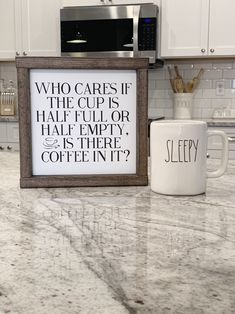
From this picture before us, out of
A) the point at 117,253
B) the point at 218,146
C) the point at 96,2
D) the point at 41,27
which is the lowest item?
the point at 218,146

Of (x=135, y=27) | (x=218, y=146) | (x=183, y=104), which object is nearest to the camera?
(x=218, y=146)

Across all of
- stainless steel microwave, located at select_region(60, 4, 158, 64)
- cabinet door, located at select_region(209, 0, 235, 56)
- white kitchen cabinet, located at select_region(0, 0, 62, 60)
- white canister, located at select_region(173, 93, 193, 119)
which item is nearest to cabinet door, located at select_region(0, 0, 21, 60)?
white kitchen cabinet, located at select_region(0, 0, 62, 60)

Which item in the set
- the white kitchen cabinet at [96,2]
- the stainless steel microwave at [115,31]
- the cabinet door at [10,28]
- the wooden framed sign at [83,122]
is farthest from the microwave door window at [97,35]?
the wooden framed sign at [83,122]

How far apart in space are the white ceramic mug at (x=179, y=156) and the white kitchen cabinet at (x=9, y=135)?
286 cm

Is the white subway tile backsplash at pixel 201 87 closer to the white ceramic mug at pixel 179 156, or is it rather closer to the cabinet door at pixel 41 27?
the cabinet door at pixel 41 27

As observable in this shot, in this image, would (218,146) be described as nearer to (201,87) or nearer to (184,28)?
(201,87)

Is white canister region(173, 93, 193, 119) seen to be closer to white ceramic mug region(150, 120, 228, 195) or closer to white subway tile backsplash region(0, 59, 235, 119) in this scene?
white subway tile backsplash region(0, 59, 235, 119)

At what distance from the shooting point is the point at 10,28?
11.8 feet

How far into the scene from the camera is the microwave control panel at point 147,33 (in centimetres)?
314

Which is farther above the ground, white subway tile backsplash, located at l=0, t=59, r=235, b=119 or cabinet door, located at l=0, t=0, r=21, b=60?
cabinet door, located at l=0, t=0, r=21, b=60

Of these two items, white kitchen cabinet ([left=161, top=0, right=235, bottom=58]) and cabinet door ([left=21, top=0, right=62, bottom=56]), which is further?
cabinet door ([left=21, top=0, right=62, bottom=56])

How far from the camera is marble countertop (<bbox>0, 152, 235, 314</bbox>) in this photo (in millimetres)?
373

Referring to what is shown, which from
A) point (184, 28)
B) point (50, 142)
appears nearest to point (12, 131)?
point (184, 28)

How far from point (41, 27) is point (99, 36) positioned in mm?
586
